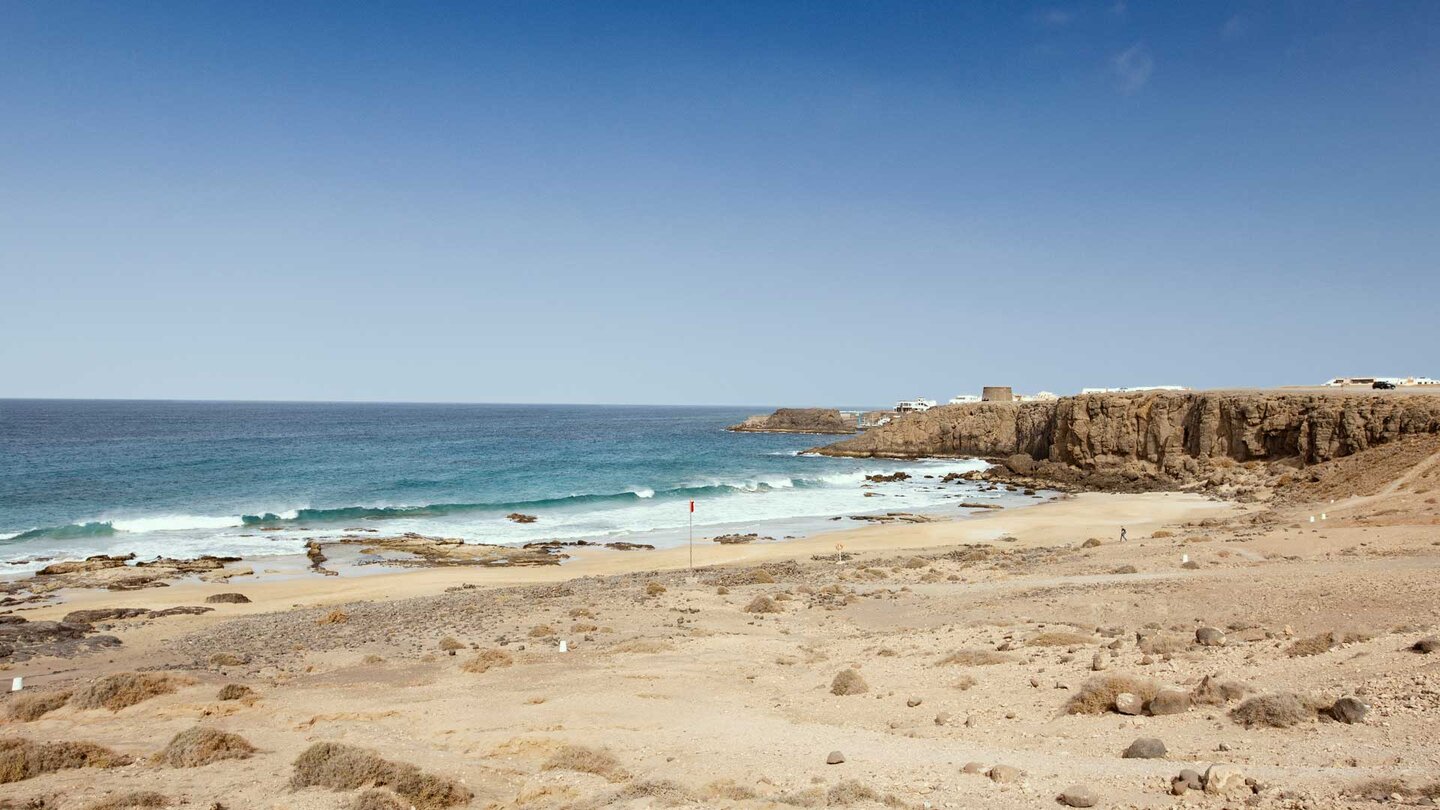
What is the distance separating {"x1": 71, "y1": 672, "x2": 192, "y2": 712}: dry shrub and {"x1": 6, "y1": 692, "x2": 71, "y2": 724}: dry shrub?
221 millimetres

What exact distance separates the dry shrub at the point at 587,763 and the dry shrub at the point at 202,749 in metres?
4.16

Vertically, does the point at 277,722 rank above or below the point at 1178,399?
below

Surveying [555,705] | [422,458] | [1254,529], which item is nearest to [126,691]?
[555,705]

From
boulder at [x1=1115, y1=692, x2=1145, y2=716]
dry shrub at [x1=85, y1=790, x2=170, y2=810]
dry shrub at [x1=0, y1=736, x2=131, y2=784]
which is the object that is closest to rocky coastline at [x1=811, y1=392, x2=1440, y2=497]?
boulder at [x1=1115, y1=692, x2=1145, y2=716]

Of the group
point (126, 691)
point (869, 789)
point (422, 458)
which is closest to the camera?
point (869, 789)

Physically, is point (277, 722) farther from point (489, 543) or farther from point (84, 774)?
point (489, 543)

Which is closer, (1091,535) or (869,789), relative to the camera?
(869,789)

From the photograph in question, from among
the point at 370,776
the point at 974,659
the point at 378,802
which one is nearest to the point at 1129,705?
the point at 974,659

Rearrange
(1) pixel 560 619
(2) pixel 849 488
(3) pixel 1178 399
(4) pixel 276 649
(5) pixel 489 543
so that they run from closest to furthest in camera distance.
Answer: (4) pixel 276 649, (1) pixel 560 619, (5) pixel 489 543, (3) pixel 1178 399, (2) pixel 849 488

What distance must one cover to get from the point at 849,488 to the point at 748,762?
53613 millimetres

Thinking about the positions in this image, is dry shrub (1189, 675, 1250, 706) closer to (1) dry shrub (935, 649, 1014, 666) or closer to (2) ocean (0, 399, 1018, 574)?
(1) dry shrub (935, 649, 1014, 666)

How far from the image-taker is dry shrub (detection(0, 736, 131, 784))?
986 centimetres

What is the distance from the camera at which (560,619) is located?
20.9 meters

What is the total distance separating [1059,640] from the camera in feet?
49.3
